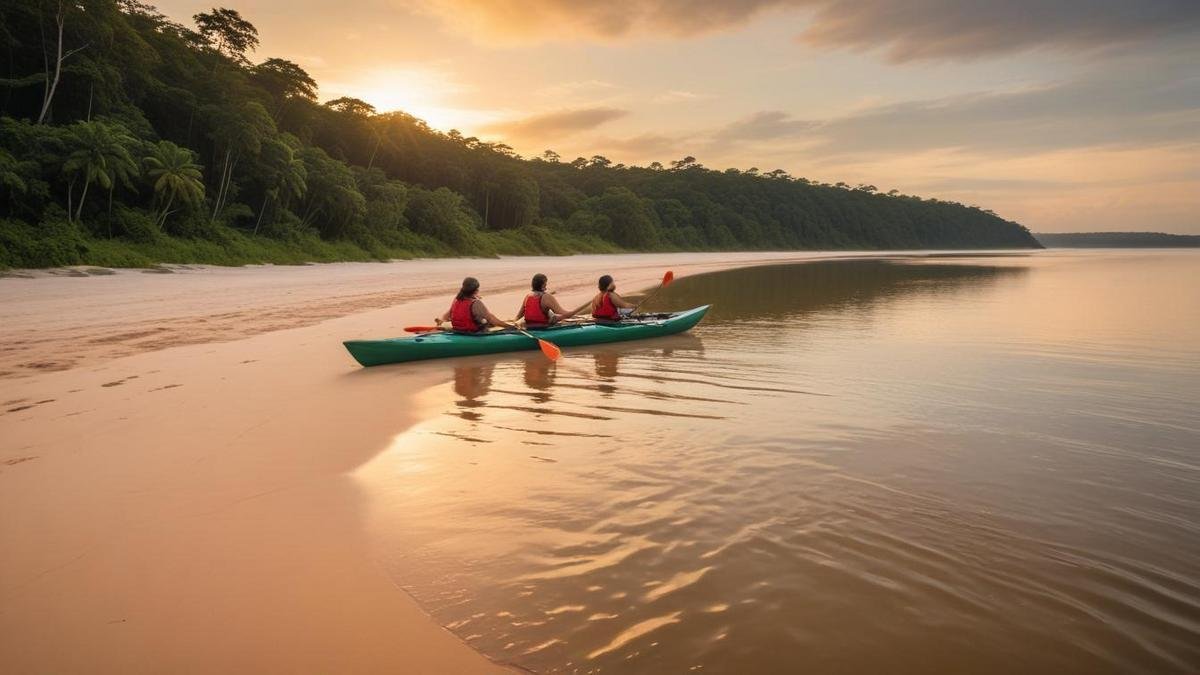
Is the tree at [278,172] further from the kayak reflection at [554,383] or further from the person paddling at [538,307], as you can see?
the kayak reflection at [554,383]

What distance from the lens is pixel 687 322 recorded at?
12.4 meters

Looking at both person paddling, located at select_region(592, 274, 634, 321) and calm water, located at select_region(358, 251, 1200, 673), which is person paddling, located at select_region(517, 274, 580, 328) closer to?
person paddling, located at select_region(592, 274, 634, 321)

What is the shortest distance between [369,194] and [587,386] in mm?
33003

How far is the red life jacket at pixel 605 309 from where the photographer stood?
37.1 ft

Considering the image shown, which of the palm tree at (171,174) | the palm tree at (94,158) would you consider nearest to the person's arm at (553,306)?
the palm tree at (94,158)

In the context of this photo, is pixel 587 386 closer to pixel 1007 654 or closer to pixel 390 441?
pixel 390 441

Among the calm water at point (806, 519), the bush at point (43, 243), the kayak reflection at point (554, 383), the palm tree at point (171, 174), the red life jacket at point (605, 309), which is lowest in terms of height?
the calm water at point (806, 519)

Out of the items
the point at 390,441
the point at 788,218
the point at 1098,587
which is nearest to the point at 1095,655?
the point at 1098,587

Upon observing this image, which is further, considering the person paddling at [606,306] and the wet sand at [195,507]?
the person paddling at [606,306]

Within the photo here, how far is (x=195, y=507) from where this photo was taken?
12.8 ft

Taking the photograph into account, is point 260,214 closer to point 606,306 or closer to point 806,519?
point 606,306

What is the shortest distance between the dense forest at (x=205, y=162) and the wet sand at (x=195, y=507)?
13.8 meters

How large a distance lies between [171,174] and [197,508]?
23858mm

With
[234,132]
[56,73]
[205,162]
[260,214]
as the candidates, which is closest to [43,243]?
[56,73]
